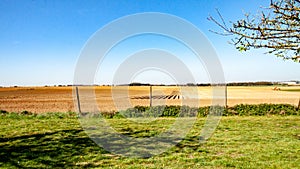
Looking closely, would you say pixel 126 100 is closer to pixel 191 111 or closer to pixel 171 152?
pixel 191 111

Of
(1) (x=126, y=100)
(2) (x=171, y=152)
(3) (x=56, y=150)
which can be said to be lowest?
(2) (x=171, y=152)

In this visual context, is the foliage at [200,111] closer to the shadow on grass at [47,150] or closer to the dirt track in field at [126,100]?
the dirt track in field at [126,100]

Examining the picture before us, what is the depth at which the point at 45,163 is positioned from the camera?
4750 mm

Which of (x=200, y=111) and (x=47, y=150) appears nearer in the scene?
(x=47, y=150)

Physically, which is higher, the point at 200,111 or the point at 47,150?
the point at 47,150

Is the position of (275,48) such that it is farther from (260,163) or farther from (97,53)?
(97,53)

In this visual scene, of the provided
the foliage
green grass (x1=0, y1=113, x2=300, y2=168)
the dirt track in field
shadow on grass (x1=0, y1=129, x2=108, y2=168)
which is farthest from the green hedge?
shadow on grass (x1=0, y1=129, x2=108, y2=168)

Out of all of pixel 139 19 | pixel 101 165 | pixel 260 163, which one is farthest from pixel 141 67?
pixel 260 163

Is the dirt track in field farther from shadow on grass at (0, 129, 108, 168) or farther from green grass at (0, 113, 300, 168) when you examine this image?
green grass at (0, 113, 300, 168)

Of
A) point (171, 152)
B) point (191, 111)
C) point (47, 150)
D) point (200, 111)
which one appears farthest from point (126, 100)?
point (171, 152)

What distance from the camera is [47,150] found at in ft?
18.9

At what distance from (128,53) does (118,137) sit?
8.65ft

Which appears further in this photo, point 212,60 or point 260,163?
point 212,60

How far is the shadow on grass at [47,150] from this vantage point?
4.81 meters
